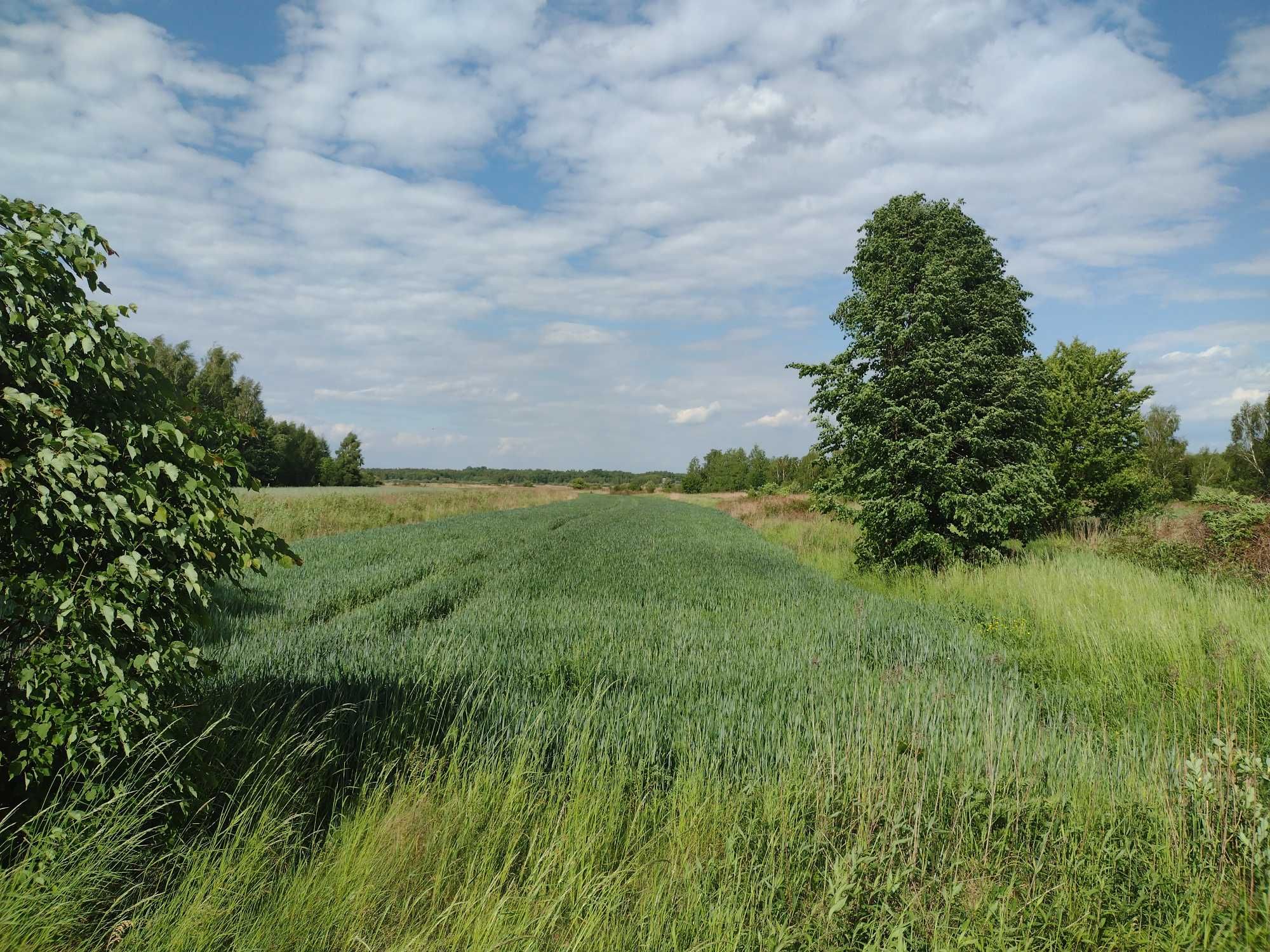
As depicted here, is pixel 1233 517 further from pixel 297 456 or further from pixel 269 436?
pixel 297 456

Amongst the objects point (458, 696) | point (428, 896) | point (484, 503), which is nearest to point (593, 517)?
point (484, 503)

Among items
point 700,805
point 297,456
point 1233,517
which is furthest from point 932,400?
point 297,456

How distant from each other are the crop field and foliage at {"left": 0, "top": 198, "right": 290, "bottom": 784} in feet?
1.51

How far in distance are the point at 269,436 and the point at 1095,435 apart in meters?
51.9

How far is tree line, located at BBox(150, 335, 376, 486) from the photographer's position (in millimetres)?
55594

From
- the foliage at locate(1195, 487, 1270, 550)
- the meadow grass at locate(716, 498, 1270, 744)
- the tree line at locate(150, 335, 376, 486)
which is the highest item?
the tree line at locate(150, 335, 376, 486)

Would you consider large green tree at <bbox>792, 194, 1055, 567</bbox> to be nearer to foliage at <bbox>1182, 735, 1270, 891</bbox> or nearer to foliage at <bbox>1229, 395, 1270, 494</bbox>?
foliage at <bbox>1182, 735, 1270, 891</bbox>

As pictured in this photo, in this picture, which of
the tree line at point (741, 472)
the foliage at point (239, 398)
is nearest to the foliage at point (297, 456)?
the foliage at point (239, 398)

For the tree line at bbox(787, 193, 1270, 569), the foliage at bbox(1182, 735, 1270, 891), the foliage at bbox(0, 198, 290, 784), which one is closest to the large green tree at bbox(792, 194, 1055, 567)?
the tree line at bbox(787, 193, 1270, 569)

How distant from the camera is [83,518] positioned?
232cm

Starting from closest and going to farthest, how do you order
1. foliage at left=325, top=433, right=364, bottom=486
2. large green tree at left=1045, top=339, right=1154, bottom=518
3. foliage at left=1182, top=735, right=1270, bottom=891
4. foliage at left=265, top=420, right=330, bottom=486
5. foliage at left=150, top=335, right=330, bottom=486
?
1. foliage at left=1182, top=735, right=1270, bottom=891
2. large green tree at left=1045, top=339, right=1154, bottom=518
3. foliage at left=150, top=335, right=330, bottom=486
4. foliage at left=265, top=420, right=330, bottom=486
5. foliage at left=325, top=433, right=364, bottom=486

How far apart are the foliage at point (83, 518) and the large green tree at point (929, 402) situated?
501 inches

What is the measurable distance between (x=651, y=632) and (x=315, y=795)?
15.3 ft

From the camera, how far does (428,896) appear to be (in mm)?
2701
